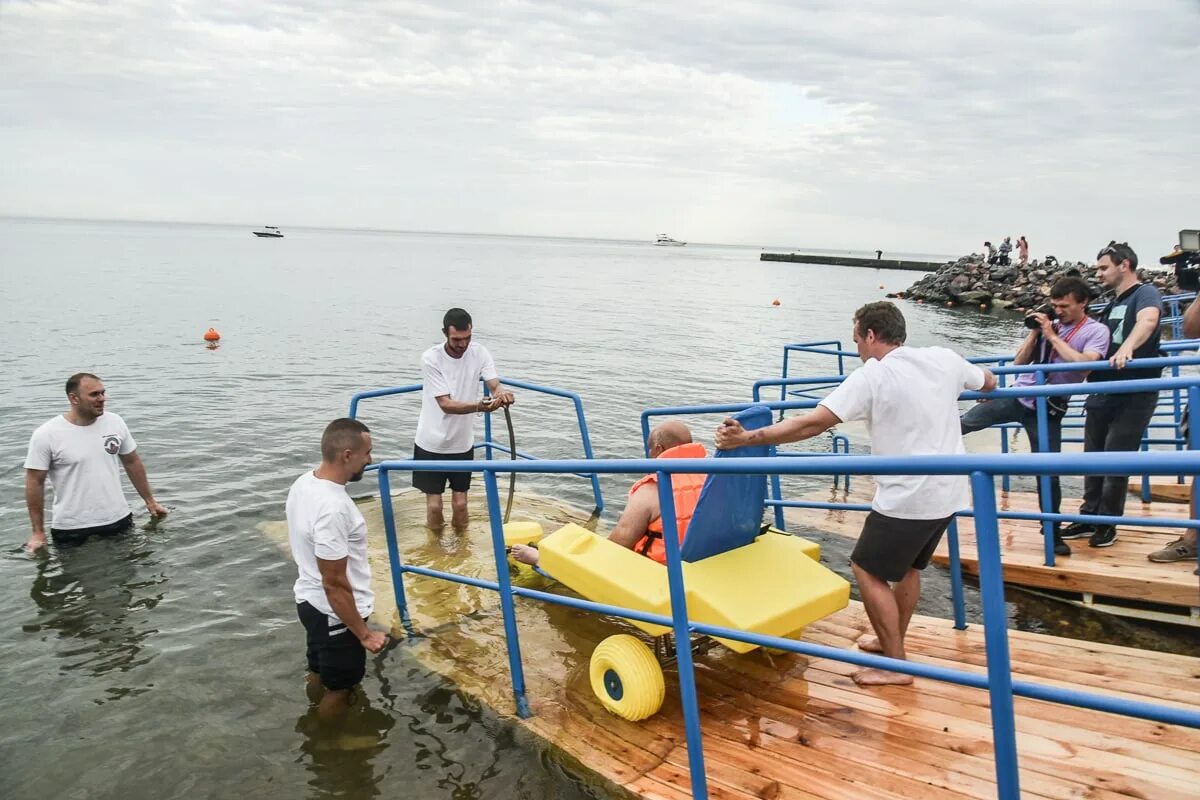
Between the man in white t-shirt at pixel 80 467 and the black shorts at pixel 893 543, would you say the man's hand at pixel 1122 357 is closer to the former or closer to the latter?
the black shorts at pixel 893 543

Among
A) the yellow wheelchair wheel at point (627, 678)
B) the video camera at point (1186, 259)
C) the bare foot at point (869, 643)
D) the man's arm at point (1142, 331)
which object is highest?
the video camera at point (1186, 259)

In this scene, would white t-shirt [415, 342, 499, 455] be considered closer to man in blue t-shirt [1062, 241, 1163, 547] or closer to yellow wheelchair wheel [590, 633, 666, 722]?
yellow wheelchair wheel [590, 633, 666, 722]

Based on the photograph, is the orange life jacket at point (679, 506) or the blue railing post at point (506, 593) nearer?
the blue railing post at point (506, 593)

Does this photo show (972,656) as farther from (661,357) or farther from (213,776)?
(661,357)

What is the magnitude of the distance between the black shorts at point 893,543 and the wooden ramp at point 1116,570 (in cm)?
231

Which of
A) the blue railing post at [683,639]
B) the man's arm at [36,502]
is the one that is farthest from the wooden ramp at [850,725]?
the man's arm at [36,502]

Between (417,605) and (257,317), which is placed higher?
(257,317)

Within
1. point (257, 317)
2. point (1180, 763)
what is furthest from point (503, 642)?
point (257, 317)

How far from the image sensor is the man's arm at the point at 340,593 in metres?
3.87

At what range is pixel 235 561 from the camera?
22.7ft

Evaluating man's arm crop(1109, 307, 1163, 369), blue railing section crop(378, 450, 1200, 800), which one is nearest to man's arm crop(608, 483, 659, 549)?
blue railing section crop(378, 450, 1200, 800)

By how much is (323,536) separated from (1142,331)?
18.6 feet

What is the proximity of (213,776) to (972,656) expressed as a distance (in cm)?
414

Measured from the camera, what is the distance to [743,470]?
2.76 m
